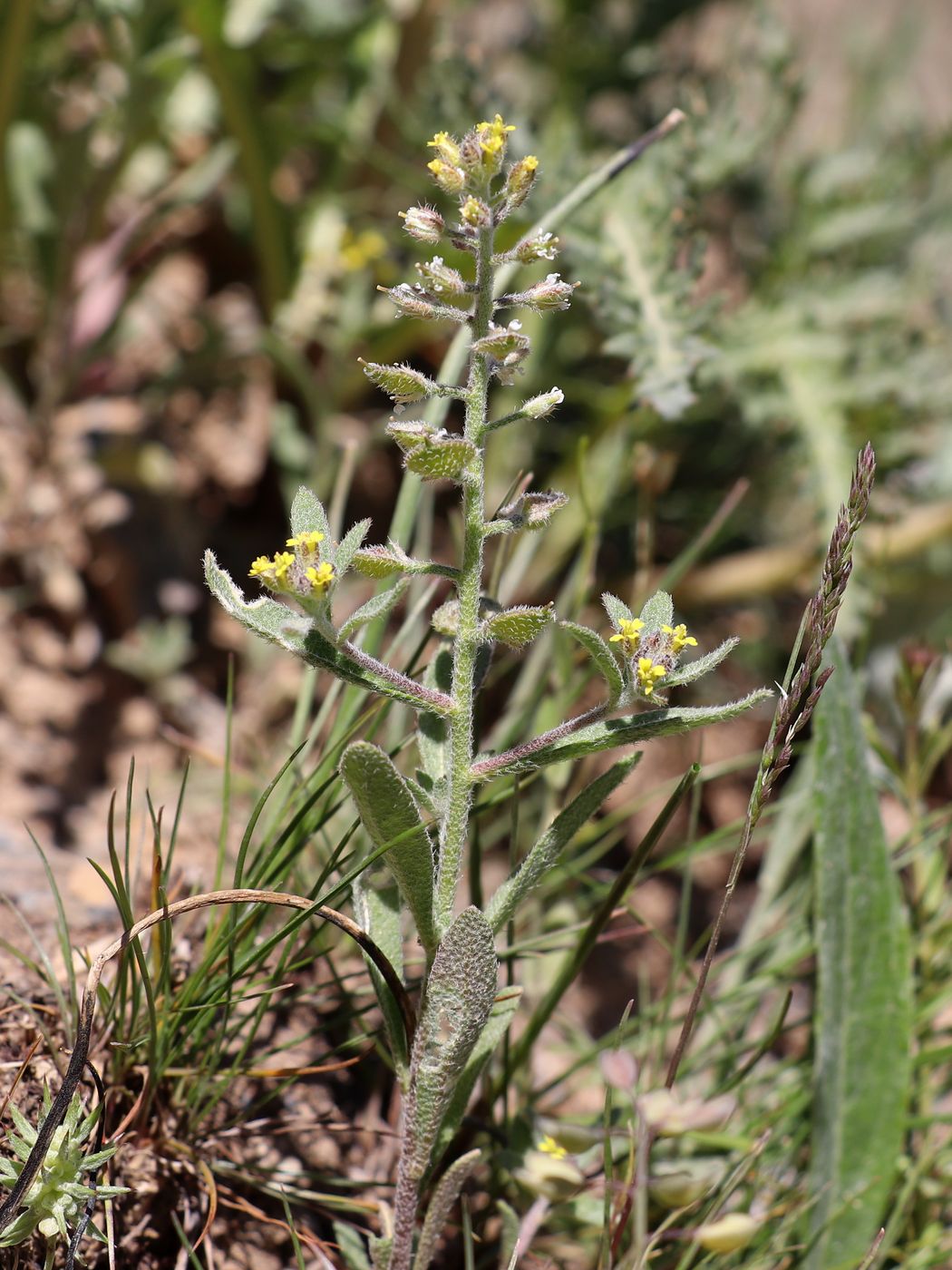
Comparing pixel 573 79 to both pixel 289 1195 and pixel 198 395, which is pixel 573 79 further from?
pixel 289 1195

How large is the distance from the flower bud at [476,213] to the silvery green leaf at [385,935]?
648 millimetres

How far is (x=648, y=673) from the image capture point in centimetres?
101

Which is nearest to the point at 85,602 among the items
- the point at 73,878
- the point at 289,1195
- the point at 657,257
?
the point at 73,878

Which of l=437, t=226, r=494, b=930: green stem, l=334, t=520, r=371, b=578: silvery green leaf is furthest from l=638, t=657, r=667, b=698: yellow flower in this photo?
l=334, t=520, r=371, b=578: silvery green leaf

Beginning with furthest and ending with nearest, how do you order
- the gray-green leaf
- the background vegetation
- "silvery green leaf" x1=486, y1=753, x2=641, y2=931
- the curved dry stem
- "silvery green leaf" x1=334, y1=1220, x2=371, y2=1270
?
the background vegetation < the gray-green leaf < "silvery green leaf" x1=334, y1=1220, x2=371, y2=1270 < "silvery green leaf" x1=486, y1=753, x2=641, y2=931 < the curved dry stem

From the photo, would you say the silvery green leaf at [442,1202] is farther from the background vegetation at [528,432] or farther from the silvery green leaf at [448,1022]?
the background vegetation at [528,432]

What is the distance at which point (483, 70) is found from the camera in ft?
8.13

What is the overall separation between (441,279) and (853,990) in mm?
1050

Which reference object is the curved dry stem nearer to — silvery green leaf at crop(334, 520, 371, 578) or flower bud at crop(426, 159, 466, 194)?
silvery green leaf at crop(334, 520, 371, 578)

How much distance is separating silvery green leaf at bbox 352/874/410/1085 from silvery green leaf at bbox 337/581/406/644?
297 mm

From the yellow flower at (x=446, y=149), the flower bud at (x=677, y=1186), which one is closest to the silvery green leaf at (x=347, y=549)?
the yellow flower at (x=446, y=149)

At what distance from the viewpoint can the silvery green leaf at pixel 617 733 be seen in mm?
998

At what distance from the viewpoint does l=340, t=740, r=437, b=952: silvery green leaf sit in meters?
0.96

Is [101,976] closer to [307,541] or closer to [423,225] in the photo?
[307,541]
